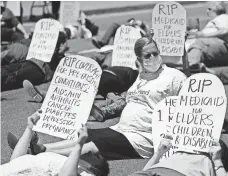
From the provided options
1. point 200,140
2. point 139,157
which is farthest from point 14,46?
point 200,140

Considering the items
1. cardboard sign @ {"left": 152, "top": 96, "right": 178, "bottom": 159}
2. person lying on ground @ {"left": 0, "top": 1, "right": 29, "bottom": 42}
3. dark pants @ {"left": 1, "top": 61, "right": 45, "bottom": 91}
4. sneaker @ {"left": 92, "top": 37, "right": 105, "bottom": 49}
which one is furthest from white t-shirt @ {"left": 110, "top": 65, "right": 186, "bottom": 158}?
sneaker @ {"left": 92, "top": 37, "right": 105, "bottom": 49}

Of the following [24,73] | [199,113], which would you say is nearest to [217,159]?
[199,113]

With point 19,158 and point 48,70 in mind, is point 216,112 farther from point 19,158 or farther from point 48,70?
point 48,70

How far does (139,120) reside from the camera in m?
5.35

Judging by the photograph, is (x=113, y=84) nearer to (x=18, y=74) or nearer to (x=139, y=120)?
(x=18, y=74)

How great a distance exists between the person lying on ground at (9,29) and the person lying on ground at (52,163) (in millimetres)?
5585

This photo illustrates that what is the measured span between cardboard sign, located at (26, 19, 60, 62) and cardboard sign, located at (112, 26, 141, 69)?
0.91 m

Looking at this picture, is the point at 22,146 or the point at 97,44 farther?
the point at 97,44

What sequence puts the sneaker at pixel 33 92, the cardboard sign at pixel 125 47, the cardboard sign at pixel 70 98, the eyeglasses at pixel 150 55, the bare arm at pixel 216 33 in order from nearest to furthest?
the cardboard sign at pixel 70 98
the eyeglasses at pixel 150 55
the sneaker at pixel 33 92
the cardboard sign at pixel 125 47
the bare arm at pixel 216 33

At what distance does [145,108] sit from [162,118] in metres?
0.39

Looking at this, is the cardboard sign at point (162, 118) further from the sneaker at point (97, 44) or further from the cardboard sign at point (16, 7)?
the cardboard sign at point (16, 7)

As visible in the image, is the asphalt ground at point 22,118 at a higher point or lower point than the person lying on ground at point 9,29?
lower

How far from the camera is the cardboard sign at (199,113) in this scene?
14.6ft

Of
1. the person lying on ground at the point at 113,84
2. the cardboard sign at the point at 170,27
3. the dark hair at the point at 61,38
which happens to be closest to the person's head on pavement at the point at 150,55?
the person lying on ground at the point at 113,84
